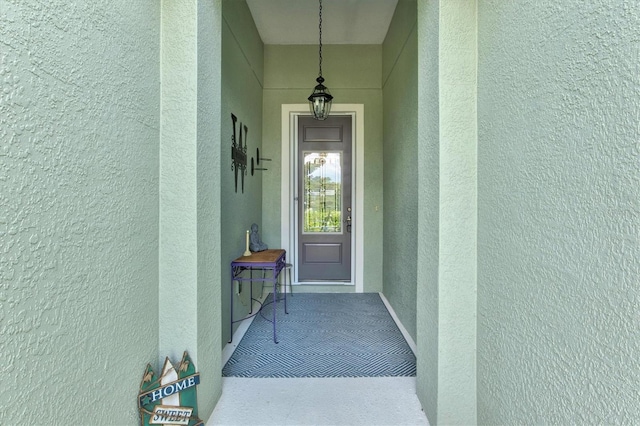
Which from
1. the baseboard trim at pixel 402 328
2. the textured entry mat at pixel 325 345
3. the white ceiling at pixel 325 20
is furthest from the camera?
the white ceiling at pixel 325 20

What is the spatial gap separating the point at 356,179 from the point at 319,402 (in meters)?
2.58

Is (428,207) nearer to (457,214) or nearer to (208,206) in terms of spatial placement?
(457,214)

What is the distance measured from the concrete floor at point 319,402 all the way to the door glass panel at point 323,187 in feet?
7.06

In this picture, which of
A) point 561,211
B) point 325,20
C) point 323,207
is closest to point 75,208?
point 561,211

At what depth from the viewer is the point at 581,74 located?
80cm

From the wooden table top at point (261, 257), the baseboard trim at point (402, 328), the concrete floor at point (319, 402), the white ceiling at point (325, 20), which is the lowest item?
the concrete floor at point (319, 402)

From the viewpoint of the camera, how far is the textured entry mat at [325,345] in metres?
1.97

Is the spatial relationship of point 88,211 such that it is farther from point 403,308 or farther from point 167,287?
point 403,308

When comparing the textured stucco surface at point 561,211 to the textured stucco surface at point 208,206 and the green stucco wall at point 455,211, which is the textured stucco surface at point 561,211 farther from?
the textured stucco surface at point 208,206

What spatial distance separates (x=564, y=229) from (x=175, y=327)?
5.03 ft

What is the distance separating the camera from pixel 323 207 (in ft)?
12.5

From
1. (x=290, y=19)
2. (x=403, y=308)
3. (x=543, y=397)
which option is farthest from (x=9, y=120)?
(x=290, y=19)

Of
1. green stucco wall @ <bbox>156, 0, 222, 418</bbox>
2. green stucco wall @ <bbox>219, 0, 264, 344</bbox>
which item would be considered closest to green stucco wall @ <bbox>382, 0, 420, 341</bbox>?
green stucco wall @ <bbox>219, 0, 264, 344</bbox>

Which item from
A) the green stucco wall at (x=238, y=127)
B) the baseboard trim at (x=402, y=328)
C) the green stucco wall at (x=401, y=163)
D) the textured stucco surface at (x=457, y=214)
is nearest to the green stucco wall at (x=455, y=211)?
the textured stucco surface at (x=457, y=214)
